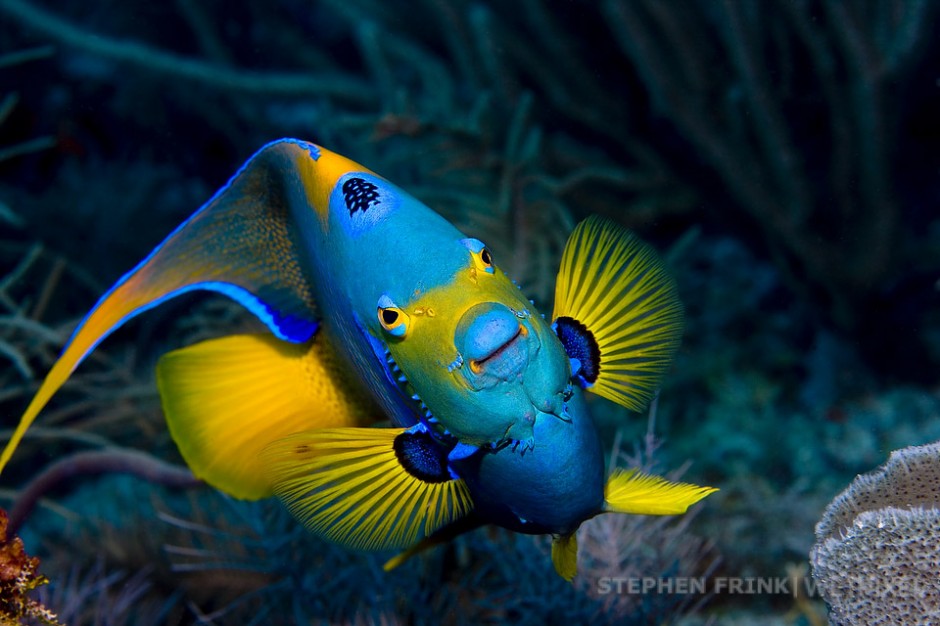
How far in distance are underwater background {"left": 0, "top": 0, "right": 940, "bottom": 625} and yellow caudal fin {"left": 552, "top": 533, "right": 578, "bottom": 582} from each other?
3.16ft

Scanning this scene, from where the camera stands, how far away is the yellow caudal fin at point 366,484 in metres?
1.29

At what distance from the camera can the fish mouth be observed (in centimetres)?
106

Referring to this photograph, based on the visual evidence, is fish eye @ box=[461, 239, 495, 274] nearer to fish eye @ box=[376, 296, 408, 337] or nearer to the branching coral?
fish eye @ box=[376, 296, 408, 337]

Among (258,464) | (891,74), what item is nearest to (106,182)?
(258,464)

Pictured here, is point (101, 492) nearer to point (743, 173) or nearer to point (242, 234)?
point (242, 234)

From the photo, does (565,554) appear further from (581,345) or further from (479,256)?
(479,256)

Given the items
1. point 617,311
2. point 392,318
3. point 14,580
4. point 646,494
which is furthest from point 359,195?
Result: point 14,580

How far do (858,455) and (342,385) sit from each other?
2746 millimetres

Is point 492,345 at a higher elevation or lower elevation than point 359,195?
lower

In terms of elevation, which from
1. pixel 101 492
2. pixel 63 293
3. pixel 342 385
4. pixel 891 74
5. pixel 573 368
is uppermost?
pixel 891 74

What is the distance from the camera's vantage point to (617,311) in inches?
53.7

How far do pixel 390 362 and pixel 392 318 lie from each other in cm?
12

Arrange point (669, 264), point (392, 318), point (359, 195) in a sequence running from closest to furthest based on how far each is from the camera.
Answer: point (392, 318) < point (359, 195) < point (669, 264)

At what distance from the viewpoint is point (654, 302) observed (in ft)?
4.55
